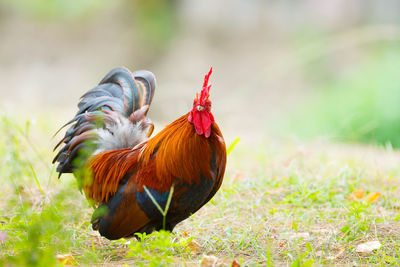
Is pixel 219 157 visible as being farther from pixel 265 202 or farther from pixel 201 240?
pixel 265 202

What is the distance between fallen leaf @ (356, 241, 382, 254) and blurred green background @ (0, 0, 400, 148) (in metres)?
7.66

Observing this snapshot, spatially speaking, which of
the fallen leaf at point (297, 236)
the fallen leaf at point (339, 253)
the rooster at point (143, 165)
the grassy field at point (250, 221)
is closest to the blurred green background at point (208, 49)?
the grassy field at point (250, 221)

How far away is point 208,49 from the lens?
45.9 feet

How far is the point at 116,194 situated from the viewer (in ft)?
10.9

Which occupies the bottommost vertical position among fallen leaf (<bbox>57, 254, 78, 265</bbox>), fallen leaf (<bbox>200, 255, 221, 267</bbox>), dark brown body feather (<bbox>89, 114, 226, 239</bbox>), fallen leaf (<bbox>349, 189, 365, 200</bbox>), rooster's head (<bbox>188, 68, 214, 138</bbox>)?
fallen leaf (<bbox>349, 189, 365, 200</bbox>)

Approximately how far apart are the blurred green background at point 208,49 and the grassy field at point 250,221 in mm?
5937

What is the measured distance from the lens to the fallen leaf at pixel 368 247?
291 centimetres

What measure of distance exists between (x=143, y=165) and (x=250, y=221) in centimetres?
104

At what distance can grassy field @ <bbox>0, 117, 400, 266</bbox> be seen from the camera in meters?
2.54

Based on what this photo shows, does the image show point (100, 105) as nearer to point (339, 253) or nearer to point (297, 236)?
point (297, 236)

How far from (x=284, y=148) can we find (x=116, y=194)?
11.8ft

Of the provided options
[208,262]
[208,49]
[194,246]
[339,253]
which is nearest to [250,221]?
[194,246]

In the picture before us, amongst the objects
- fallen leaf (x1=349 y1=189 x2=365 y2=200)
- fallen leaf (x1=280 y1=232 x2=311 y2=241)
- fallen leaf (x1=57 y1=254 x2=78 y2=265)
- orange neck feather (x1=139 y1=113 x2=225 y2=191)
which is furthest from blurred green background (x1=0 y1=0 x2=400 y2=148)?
fallen leaf (x1=57 y1=254 x2=78 y2=265)

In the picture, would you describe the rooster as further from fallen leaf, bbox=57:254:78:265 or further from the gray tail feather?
fallen leaf, bbox=57:254:78:265
